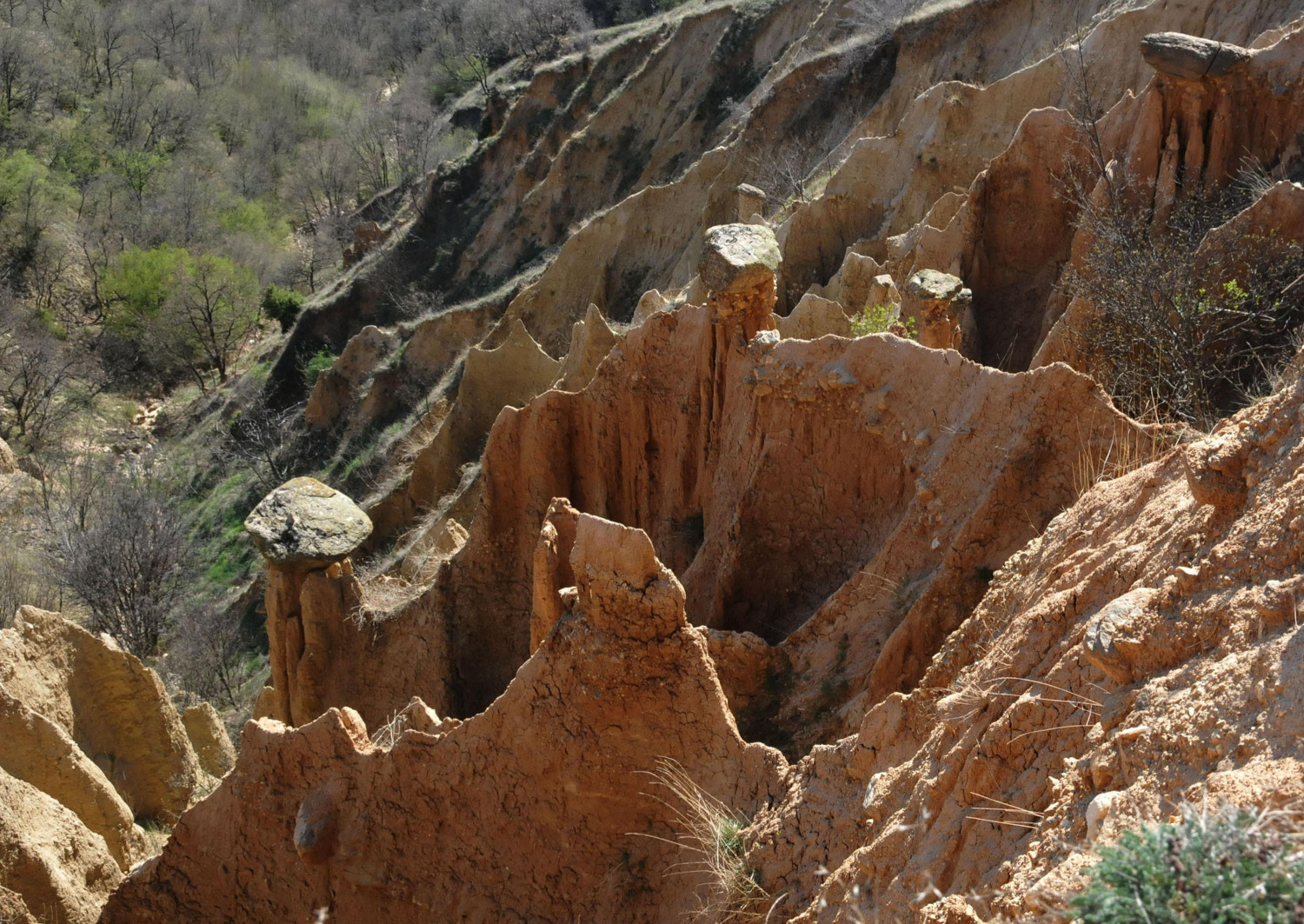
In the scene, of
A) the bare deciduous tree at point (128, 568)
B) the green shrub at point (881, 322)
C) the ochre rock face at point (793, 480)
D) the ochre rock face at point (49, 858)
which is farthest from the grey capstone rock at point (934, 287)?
the bare deciduous tree at point (128, 568)

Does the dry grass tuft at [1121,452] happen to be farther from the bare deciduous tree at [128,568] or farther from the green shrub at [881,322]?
the bare deciduous tree at [128,568]

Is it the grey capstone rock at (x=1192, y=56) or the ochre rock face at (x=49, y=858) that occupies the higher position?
the grey capstone rock at (x=1192, y=56)

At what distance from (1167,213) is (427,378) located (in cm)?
2214

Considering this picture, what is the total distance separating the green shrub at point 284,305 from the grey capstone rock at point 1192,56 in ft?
116

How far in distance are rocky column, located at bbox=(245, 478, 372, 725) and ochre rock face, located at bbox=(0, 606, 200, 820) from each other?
1.40 meters

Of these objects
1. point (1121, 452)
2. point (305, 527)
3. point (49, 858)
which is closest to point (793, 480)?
point (1121, 452)

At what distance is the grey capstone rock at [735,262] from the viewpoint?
37.5 feet

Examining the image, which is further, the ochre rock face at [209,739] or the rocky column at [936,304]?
the ochre rock face at [209,739]

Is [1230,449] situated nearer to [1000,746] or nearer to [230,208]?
[1000,746]

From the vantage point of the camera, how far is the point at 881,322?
42.9 feet

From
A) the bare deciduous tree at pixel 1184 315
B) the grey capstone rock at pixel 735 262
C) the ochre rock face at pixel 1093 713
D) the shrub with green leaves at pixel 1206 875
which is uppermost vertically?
the shrub with green leaves at pixel 1206 875

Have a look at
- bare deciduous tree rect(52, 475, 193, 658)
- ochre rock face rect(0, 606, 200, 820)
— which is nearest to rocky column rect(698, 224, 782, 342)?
ochre rock face rect(0, 606, 200, 820)

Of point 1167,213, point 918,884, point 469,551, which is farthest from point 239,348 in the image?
point 918,884

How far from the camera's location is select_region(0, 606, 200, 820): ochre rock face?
11.7m
